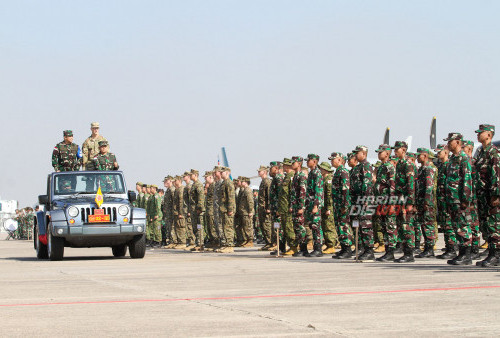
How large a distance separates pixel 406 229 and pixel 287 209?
197 inches

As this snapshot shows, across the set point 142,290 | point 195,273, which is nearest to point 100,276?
point 195,273

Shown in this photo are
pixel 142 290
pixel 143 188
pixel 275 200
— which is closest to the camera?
pixel 142 290

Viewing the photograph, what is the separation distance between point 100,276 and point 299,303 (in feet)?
17.8

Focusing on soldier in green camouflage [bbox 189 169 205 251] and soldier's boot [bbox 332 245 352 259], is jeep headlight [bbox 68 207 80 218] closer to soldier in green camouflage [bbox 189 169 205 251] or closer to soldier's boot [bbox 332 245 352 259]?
soldier's boot [bbox 332 245 352 259]

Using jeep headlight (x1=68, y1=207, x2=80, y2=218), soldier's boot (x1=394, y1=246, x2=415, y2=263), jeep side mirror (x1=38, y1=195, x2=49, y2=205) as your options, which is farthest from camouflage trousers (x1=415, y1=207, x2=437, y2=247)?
jeep side mirror (x1=38, y1=195, x2=49, y2=205)

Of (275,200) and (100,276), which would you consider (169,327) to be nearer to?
(100,276)

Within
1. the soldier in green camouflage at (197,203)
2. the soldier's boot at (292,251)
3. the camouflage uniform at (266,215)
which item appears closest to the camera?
the soldier's boot at (292,251)

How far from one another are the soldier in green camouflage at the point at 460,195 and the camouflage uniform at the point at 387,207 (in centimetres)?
166

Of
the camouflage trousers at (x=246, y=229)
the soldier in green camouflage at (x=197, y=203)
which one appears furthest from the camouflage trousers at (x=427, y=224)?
the soldier in green camouflage at (x=197, y=203)

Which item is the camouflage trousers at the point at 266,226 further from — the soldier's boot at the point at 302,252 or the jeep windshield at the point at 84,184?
the jeep windshield at the point at 84,184

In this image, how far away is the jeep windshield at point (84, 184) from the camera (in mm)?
19531

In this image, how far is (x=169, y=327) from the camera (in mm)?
6871

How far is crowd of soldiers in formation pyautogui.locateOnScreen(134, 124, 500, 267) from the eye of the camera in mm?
13828

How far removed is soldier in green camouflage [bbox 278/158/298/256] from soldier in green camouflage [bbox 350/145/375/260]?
332 centimetres
